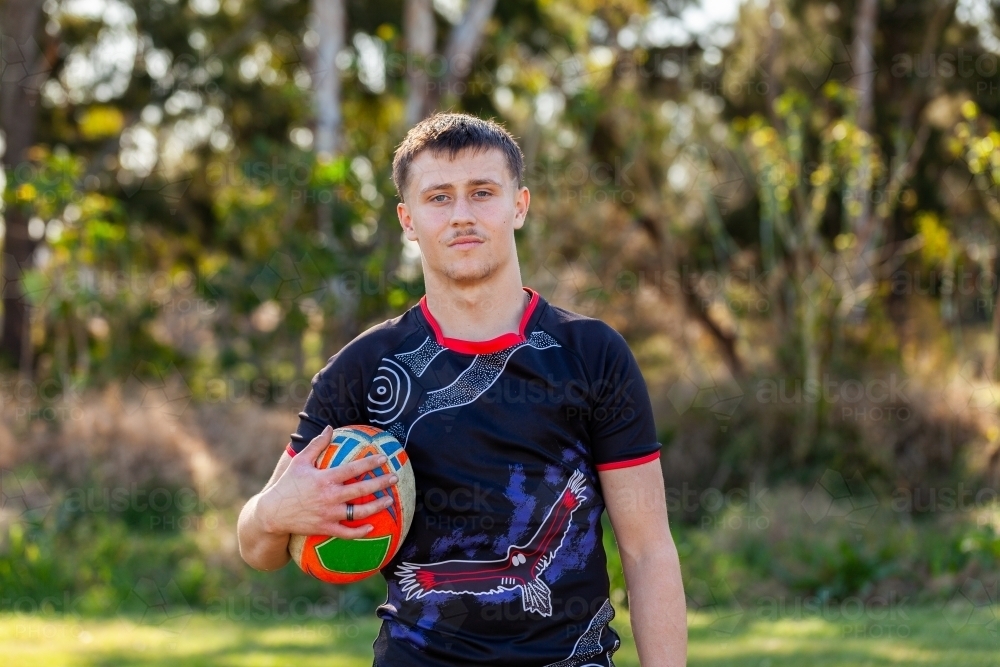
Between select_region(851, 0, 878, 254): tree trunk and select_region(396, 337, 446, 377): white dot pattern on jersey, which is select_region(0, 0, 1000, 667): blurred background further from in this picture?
select_region(396, 337, 446, 377): white dot pattern on jersey

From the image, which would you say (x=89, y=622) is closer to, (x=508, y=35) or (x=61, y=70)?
(x=508, y=35)

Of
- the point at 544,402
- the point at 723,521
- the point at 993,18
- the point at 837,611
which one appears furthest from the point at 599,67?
the point at 544,402

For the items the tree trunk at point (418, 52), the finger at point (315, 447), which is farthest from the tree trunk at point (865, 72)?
the finger at point (315, 447)

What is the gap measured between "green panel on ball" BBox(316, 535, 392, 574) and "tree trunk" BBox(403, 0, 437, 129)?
427 inches

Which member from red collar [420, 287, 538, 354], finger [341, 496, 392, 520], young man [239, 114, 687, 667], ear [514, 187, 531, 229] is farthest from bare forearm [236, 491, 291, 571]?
ear [514, 187, 531, 229]

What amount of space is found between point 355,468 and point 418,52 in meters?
12.8

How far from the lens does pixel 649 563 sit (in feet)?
9.00

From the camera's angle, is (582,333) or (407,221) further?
(407,221)

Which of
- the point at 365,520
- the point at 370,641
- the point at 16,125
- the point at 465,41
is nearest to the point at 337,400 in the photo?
the point at 365,520

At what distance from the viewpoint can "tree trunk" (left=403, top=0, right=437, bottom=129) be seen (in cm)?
1383

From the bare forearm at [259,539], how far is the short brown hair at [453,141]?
0.94m

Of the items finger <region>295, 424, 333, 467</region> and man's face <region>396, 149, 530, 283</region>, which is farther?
man's face <region>396, 149, 530, 283</region>

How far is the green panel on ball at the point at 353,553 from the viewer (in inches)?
108

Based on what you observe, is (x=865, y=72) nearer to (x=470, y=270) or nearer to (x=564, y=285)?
(x=564, y=285)
